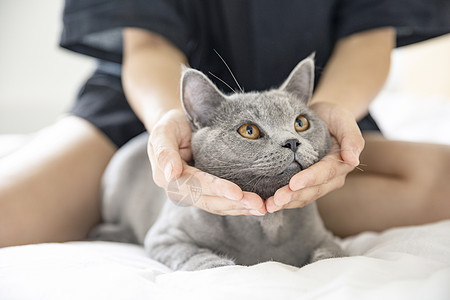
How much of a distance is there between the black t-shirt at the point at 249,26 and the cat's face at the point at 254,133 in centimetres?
20

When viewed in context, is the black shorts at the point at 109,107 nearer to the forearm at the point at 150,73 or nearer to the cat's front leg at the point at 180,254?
the forearm at the point at 150,73

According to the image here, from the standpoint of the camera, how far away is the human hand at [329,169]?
811 millimetres

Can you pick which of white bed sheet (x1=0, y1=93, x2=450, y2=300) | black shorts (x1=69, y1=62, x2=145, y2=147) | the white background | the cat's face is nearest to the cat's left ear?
the cat's face

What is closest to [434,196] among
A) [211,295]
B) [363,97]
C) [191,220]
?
[363,97]

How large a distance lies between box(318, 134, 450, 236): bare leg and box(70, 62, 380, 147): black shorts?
0.18 meters

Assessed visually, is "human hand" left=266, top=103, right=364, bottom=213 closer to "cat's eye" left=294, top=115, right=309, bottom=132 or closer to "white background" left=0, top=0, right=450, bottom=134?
"cat's eye" left=294, top=115, right=309, bottom=132

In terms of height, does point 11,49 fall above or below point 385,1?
below

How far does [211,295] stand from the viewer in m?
0.69

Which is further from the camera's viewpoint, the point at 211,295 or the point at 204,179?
the point at 204,179

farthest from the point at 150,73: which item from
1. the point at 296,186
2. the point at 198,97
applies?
the point at 296,186

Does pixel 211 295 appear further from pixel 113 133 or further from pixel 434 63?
pixel 434 63

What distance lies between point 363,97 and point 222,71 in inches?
18.3

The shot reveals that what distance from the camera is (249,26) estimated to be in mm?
1277

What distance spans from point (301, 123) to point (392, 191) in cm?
53
